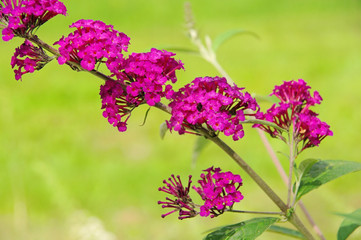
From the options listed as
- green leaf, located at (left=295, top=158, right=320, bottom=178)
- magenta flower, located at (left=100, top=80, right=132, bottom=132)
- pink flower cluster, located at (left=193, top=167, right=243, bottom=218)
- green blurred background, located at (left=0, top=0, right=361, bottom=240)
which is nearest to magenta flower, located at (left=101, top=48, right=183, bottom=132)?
magenta flower, located at (left=100, top=80, right=132, bottom=132)

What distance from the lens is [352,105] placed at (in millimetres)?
2979

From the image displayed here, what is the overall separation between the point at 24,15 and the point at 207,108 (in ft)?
0.75

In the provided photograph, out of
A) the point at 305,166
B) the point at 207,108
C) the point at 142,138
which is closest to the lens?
the point at 207,108

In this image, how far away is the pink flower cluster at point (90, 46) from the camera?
578 millimetres

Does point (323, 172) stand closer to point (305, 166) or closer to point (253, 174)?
point (305, 166)

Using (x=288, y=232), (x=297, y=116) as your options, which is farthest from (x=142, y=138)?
(x=297, y=116)

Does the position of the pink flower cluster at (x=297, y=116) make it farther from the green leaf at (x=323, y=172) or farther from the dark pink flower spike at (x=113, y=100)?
the dark pink flower spike at (x=113, y=100)

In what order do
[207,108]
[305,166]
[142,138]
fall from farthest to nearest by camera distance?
[142,138] < [305,166] < [207,108]

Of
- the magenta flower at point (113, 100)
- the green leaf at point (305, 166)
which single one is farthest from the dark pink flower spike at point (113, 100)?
the green leaf at point (305, 166)

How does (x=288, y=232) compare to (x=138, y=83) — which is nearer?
(x=138, y=83)

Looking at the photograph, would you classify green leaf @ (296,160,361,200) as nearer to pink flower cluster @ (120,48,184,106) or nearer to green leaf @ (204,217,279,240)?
green leaf @ (204,217,279,240)

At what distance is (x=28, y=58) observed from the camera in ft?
1.99

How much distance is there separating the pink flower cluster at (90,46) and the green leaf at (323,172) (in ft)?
0.99

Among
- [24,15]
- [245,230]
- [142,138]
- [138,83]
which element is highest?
[142,138]
